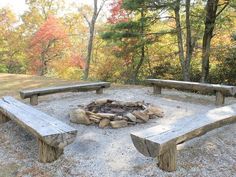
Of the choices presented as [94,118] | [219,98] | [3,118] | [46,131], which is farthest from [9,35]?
[46,131]

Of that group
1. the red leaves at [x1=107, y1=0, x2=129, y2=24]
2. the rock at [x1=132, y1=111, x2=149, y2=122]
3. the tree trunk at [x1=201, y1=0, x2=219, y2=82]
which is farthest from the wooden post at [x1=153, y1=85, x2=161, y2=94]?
the red leaves at [x1=107, y1=0, x2=129, y2=24]

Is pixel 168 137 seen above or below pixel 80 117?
above

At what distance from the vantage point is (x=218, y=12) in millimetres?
8125

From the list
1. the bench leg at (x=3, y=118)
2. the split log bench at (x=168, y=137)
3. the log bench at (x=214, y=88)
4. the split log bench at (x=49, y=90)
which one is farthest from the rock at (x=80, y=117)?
the log bench at (x=214, y=88)

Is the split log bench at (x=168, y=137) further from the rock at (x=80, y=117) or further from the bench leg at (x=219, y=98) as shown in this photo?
the bench leg at (x=219, y=98)

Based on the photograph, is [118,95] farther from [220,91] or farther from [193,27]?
[193,27]

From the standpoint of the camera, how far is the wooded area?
7.97 meters

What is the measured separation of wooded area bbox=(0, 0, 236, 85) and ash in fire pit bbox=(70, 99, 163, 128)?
360cm

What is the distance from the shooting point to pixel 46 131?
9.31 ft

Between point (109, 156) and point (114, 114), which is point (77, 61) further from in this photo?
point (109, 156)

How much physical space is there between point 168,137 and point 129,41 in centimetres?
803

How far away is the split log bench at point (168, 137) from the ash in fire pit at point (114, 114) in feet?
4.13

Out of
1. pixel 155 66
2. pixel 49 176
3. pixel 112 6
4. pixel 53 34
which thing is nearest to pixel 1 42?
pixel 53 34

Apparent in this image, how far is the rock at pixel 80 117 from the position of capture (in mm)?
4348
